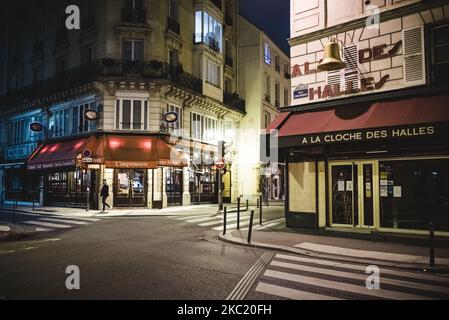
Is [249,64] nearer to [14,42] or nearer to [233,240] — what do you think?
[14,42]

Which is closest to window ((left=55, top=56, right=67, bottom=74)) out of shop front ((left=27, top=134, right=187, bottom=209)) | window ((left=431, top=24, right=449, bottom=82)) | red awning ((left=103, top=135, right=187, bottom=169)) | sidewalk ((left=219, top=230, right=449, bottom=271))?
shop front ((left=27, top=134, right=187, bottom=209))

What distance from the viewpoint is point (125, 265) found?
24.0 ft

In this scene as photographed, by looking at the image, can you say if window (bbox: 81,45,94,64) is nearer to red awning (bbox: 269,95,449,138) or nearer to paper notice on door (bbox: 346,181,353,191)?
red awning (bbox: 269,95,449,138)

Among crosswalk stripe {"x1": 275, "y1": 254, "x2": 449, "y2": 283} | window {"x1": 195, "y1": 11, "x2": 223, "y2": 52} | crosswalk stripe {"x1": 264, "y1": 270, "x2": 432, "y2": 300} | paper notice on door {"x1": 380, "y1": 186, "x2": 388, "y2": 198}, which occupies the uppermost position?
window {"x1": 195, "y1": 11, "x2": 223, "y2": 52}

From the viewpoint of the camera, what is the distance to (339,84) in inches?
492

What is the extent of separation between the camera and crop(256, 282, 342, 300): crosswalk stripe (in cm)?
533

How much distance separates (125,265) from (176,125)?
18.3m

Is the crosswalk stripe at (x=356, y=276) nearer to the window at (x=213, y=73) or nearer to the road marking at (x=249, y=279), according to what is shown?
the road marking at (x=249, y=279)

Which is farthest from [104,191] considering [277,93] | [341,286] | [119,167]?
[277,93]

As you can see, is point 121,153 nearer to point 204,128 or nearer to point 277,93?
point 204,128

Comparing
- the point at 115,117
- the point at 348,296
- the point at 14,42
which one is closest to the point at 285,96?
the point at 115,117

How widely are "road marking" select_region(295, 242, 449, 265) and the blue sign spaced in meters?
6.01

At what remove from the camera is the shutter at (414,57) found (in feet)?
35.4
